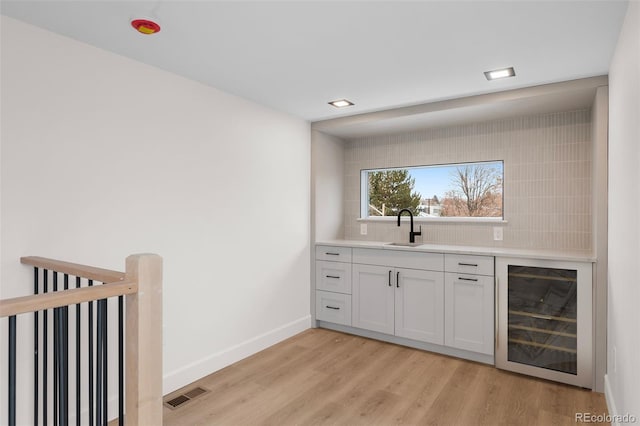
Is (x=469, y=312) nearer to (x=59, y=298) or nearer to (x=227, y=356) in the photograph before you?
(x=227, y=356)

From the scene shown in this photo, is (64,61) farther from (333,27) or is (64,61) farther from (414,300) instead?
(414,300)

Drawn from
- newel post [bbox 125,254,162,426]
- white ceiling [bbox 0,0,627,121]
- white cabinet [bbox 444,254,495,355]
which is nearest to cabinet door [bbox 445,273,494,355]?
white cabinet [bbox 444,254,495,355]

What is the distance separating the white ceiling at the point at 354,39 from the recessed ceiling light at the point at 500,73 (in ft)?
0.19

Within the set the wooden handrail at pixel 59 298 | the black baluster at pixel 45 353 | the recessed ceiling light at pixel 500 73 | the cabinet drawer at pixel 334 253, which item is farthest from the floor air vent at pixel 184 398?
the recessed ceiling light at pixel 500 73

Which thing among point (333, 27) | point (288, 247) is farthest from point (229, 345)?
point (333, 27)

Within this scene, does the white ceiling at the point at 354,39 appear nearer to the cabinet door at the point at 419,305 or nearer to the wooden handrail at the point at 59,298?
the wooden handrail at the point at 59,298

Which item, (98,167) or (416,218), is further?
(416,218)

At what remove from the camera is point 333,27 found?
6.64 feet

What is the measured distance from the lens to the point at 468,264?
10.6 ft

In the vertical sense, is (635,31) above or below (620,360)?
above

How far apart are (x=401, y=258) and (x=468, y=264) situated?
602 millimetres

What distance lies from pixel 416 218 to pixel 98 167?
303 cm

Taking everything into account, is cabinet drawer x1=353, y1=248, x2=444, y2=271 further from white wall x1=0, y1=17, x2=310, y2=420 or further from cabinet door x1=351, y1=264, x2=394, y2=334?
white wall x1=0, y1=17, x2=310, y2=420

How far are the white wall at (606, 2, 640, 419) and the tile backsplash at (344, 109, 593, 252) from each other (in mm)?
826
